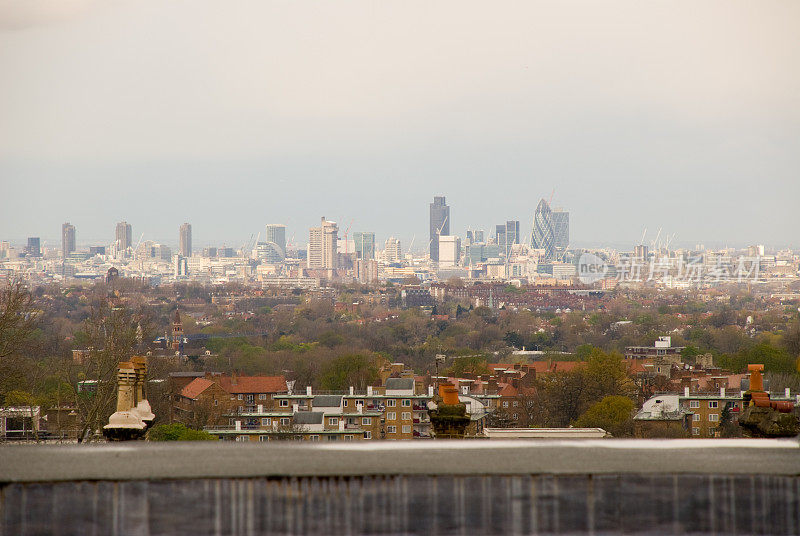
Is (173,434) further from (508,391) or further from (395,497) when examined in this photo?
(395,497)

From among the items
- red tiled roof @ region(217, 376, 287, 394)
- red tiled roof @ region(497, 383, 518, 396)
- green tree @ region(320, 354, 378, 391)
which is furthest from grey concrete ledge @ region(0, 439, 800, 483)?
red tiled roof @ region(497, 383, 518, 396)

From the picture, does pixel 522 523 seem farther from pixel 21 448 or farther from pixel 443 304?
pixel 443 304

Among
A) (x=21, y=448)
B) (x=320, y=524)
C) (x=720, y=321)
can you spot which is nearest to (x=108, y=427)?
(x=21, y=448)

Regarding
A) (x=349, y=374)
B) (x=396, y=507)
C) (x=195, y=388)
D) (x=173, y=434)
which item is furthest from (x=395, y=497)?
(x=349, y=374)

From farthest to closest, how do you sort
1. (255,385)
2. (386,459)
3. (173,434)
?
1. (255,385)
2. (173,434)
3. (386,459)

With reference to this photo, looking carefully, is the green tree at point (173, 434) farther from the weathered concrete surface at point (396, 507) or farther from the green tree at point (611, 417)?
the weathered concrete surface at point (396, 507)

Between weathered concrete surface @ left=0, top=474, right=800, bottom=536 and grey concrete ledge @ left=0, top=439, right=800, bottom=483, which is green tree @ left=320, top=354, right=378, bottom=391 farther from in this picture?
weathered concrete surface @ left=0, top=474, right=800, bottom=536
